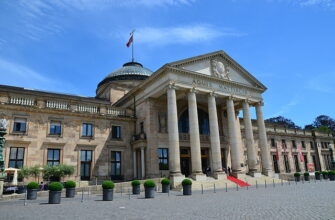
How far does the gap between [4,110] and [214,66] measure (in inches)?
980

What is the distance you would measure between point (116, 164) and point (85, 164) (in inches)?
153

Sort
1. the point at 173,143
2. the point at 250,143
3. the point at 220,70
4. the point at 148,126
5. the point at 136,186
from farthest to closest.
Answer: the point at 250,143, the point at 220,70, the point at 148,126, the point at 173,143, the point at 136,186

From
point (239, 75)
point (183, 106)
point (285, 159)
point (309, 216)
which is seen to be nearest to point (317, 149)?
point (285, 159)

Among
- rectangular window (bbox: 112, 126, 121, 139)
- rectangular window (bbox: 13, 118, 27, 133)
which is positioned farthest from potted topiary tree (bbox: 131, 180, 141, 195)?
rectangular window (bbox: 13, 118, 27, 133)

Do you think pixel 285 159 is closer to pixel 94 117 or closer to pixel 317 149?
pixel 317 149

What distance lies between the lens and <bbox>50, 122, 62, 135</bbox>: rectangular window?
29.0 m

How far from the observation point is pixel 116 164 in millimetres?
32281

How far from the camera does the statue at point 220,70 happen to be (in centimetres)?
3391

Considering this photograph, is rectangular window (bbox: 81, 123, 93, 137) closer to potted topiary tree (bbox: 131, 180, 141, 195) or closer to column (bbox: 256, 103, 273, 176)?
potted topiary tree (bbox: 131, 180, 141, 195)

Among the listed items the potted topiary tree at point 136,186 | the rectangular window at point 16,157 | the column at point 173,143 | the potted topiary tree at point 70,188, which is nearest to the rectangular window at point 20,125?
the rectangular window at point 16,157

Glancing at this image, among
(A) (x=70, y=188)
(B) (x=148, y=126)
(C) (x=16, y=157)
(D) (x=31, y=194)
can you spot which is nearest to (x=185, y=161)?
(B) (x=148, y=126)

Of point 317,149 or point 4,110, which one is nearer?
point 4,110

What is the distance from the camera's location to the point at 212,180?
2811cm

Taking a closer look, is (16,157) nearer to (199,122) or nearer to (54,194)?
(54,194)
